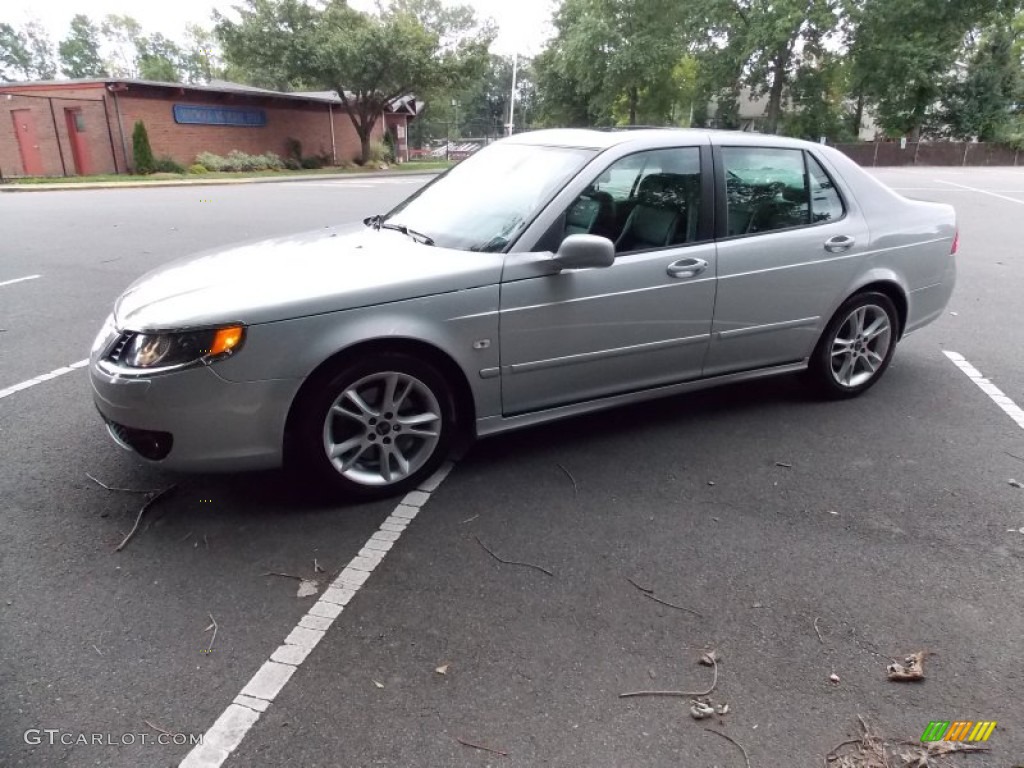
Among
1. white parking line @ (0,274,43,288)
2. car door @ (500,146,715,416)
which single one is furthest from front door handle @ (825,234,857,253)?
white parking line @ (0,274,43,288)

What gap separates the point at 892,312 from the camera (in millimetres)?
4637

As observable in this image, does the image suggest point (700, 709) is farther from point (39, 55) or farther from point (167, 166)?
point (39, 55)

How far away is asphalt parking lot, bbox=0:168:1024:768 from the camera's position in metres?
2.11

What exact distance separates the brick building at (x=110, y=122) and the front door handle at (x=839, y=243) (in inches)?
1181

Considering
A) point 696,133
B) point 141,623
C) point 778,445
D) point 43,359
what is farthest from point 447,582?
point 43,359

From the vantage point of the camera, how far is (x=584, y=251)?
3.34 m

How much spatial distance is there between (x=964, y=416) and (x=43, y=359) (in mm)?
6167

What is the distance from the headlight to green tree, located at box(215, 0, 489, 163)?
31.8 m

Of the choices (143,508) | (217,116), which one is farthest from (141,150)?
(143,508)

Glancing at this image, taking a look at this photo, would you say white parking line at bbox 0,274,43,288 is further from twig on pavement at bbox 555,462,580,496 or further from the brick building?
the brick building

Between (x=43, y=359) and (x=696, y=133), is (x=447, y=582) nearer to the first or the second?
(x=696, y=133)

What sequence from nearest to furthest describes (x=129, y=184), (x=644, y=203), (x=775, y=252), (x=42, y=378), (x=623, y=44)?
(x=644, y=203)
(x=775, y=252)
(x=42, y=378)
(x=129, y=184)
(x=623, y=44)

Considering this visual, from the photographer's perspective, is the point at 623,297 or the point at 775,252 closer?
the point at 623,297

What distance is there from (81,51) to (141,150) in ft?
278
